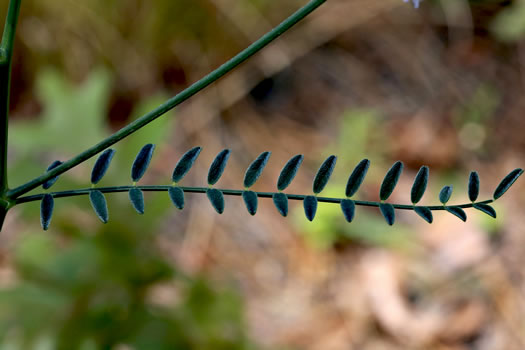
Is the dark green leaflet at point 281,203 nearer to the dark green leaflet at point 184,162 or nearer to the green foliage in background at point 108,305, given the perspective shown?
the dark green leaflet at point 184,162

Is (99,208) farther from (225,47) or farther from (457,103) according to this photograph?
(457,103)

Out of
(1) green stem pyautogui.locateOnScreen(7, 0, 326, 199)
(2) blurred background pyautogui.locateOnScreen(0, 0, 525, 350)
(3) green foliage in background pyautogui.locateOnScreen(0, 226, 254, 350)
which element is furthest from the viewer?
(2) blurred background pyautogui.locateOnScreen(0, 0, 525, 350)

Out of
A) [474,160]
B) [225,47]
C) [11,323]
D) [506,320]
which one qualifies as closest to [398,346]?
[506,320]

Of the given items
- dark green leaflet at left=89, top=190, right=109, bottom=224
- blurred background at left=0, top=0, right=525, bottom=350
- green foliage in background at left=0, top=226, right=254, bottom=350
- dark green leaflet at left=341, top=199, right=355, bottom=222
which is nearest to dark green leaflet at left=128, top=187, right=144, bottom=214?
dark green leaflet at left=89, top=190, right=109, bottom=224

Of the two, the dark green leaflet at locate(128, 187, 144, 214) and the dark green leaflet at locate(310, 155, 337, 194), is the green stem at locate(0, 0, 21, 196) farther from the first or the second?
the dark green leaflet at locate(310, 155, 337, 194)

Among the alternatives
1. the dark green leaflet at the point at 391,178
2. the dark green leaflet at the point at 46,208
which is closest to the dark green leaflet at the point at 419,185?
the dark green leaflet at the point at 391,178

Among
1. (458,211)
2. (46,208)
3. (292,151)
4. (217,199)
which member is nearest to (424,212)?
(458,211)

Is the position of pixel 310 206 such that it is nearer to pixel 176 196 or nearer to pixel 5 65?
pixel 176 196
